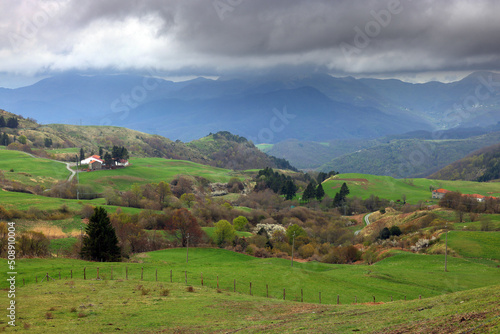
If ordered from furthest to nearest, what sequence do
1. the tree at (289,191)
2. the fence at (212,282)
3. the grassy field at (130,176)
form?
the tree at (289,191) → the grassy field at (130,176) → the fence at (212,282)

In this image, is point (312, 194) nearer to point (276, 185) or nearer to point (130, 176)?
point (276, 185)

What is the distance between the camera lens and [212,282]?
36344mm

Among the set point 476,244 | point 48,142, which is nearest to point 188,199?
point 476,244

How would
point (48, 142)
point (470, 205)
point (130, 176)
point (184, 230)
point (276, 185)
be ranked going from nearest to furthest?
point (184, 230) → point (470, 205) → point (130, 176) → point (276, 185) → point (48, 142)

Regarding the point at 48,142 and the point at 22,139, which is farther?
the point at 48,142

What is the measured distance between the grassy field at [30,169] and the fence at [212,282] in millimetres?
92201

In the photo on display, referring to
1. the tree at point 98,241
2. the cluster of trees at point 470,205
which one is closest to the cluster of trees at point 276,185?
the cluster of trees at point 470,205

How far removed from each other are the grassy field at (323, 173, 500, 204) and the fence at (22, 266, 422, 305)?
123 meters

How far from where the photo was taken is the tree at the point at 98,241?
150 ft

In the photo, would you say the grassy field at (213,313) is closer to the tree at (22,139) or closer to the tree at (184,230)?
the tree at (184,230)

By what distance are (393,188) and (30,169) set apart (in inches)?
6126

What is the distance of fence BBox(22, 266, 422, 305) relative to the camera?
34.0m

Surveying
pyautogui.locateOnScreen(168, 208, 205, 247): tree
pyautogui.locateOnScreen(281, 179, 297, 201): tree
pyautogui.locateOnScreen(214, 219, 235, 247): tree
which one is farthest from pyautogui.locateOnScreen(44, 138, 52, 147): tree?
pyautogui.locateOnScreen(214, 219, 235, 247): tree

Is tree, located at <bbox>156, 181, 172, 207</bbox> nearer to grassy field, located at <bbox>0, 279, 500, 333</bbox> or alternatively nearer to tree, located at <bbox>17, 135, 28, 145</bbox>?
grassy field, located at <bbox>0, 279, 500, 333</bbox>
